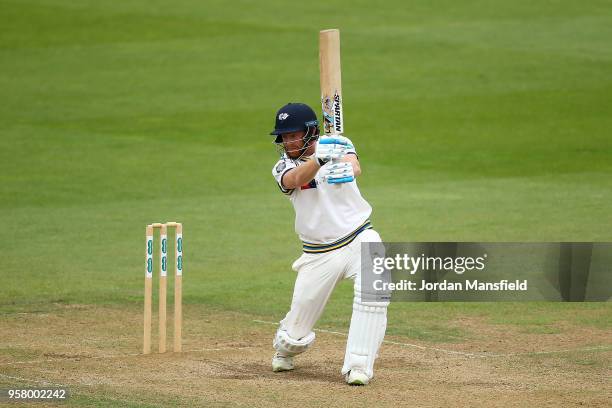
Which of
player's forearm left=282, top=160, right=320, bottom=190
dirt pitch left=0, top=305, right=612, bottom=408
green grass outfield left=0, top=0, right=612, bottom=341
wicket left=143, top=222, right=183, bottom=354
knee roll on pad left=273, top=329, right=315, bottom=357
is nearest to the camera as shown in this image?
dirt pitch left=0, top=305, right=612, bottom=408

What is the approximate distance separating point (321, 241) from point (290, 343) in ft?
2.55

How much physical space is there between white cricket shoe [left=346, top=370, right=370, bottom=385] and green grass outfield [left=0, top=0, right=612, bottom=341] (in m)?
1.90

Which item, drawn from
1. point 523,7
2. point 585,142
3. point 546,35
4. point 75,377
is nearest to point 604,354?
point 75,377

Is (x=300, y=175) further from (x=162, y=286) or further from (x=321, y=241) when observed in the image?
(x=162, y=286)

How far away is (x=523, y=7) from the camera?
92.1ft

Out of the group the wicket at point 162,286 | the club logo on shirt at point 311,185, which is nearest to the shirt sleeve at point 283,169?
the club logo on shirt at point 311,185

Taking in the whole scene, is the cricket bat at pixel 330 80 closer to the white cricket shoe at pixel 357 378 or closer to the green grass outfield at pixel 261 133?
the white cricket shoe at pixel 357 378

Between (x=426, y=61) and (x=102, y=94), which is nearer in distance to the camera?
(x=102, y=94)

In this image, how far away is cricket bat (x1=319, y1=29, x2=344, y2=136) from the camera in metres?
7.83

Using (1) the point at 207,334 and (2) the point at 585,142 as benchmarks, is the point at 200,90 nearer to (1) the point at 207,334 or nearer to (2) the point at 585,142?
(2) the point at 585,142

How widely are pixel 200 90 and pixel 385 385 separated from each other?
15.8 metres

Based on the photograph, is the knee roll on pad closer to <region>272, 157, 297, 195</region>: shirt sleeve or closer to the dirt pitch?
the dirt pitch

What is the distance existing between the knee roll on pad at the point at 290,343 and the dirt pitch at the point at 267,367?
18 centimetres

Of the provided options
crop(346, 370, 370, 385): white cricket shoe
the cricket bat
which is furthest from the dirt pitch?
the cricket bat
